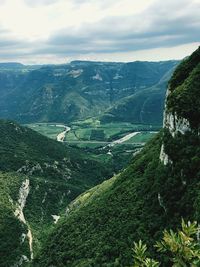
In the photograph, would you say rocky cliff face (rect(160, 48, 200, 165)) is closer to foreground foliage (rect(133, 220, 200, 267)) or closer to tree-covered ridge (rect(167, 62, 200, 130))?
tree-covered ridge (rect(167, 62, 200, 130))

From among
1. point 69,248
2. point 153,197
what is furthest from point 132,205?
point 69,248

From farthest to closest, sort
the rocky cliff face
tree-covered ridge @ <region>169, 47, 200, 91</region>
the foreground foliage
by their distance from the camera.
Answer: tree-covered ridge @ <region>169, 47, 200, 91</region>
the rocky cliff face
the foreground foliage

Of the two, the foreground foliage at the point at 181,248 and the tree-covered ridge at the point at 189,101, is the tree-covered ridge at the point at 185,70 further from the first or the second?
the foreground foliage at the point at 181,248

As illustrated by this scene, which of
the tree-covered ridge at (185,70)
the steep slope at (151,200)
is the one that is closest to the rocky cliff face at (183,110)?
the steep slope at (151,200)

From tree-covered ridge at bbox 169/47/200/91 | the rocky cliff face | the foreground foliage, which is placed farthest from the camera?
tree-covered ridge at bbox 169/47/200/91

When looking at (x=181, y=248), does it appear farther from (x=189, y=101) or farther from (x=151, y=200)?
(x=151, y=200)

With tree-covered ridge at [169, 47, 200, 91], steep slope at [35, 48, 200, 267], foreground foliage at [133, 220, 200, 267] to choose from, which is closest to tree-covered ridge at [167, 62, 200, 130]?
steep slope at [35, 48, 200, 267]

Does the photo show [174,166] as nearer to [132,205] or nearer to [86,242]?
[132,205]

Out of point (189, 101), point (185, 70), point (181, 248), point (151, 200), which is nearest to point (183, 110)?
point (189, 101)
